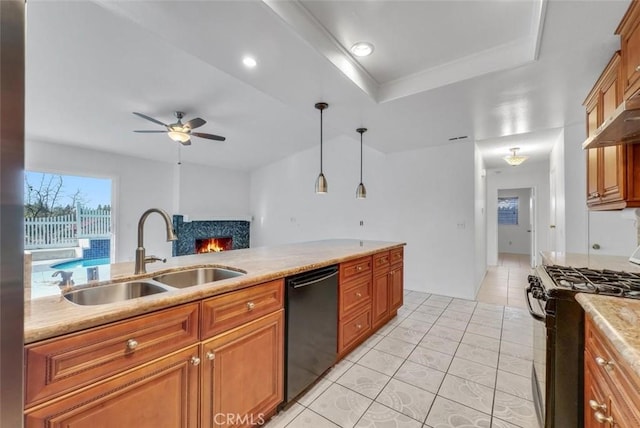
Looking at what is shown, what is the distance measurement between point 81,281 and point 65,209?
460 cm

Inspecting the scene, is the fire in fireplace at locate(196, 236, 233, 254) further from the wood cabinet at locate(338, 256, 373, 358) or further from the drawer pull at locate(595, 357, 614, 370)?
the drawer pull at locate(595, 357, 614, 370)

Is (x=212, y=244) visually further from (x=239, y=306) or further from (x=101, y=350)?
(x=101, y=350)

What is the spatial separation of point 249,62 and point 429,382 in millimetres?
2701

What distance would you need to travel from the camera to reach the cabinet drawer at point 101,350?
825 millimetres

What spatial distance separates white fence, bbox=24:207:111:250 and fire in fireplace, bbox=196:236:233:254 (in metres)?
1.87

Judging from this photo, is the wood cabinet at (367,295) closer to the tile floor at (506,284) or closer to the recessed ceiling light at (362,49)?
the recessed ceiling light at (362,49)

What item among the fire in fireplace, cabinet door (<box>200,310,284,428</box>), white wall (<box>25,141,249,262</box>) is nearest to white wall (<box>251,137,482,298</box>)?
the fire in fireplace

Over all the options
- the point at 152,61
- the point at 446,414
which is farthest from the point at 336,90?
the point at 446,414

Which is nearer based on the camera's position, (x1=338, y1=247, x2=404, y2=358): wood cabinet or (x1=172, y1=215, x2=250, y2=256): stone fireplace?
(x1=338, y1=247, x2=404, y2=358): wood cabinet

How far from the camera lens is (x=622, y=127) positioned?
1.42 metres

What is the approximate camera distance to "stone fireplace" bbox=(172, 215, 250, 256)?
20.1ft

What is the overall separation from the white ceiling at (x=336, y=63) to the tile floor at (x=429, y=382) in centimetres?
232

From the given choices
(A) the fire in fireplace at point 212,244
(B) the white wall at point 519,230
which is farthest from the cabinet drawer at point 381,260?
(B) the white wall at point 519,230

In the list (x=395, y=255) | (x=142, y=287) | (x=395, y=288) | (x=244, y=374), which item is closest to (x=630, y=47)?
(x=395, y=255)
